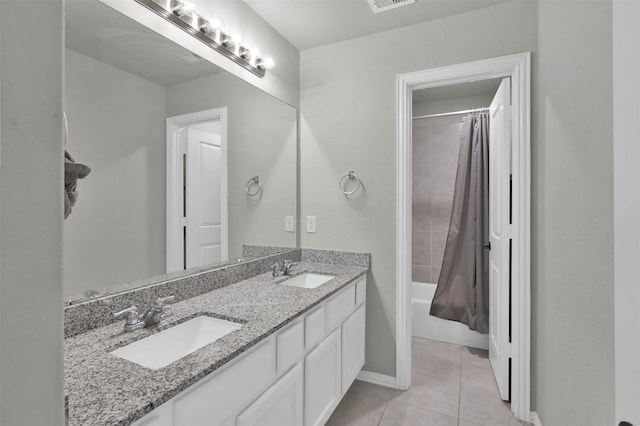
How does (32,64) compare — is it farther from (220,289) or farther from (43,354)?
(220,289)

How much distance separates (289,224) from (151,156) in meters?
1.14

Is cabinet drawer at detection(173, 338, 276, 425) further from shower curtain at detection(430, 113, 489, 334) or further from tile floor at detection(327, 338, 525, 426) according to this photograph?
shower curtain at detection(430, 113, 489, 334)

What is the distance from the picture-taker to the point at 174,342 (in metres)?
1.25

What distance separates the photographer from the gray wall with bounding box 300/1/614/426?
3.47 ft

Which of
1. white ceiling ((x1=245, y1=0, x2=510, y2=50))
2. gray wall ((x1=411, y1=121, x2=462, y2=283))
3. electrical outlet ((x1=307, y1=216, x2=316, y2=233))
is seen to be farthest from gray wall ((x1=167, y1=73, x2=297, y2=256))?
gray wall ((x1=411, y1=121, x2=462, y2=283))

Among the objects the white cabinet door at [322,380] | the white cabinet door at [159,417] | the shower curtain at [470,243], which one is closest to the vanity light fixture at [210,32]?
the white cabinet door at [159,417]

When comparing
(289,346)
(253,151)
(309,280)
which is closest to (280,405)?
(289,346)

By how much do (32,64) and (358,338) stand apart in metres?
2.16

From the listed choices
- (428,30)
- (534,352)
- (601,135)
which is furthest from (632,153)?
(428,30)

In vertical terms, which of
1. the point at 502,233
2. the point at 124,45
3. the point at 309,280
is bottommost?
the point at 309,280

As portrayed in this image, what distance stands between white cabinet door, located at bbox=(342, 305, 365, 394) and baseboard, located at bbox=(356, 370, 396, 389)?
0.52 ft

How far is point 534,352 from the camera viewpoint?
1.92 m

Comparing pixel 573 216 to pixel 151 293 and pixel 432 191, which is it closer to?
pixel 151 293

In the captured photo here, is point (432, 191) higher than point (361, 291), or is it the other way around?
point (432, 191)
